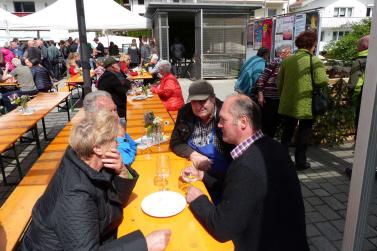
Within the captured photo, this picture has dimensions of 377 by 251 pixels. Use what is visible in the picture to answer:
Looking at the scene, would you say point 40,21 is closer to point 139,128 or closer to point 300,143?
point 139,128

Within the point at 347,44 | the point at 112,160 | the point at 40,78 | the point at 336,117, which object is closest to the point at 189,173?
the point at 112,160

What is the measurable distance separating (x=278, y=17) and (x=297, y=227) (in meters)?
6.85

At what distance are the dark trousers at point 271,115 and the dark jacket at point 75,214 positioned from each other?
379 centimetres

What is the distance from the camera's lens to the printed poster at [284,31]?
22.5ft

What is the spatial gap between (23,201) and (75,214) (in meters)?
1.72

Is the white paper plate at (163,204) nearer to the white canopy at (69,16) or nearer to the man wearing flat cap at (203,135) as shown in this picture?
the man wearing flat cap at (203,135)

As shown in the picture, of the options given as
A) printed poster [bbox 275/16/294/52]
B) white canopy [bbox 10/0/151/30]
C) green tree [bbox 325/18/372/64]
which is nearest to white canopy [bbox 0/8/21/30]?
white canopy [bbox 10/0/151/30]

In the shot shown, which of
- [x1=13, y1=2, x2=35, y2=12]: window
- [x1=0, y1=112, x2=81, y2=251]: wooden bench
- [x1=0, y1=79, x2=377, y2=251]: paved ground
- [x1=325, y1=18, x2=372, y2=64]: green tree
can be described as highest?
[x1=13, y1=2, x2=35, y2=12]: window

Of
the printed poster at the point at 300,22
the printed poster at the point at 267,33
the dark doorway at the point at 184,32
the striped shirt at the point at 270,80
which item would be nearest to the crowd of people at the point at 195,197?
the striped shirt at the point at 270,80

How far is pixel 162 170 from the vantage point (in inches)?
88.6

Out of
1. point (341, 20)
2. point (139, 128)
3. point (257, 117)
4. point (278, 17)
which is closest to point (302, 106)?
point (139, 128)

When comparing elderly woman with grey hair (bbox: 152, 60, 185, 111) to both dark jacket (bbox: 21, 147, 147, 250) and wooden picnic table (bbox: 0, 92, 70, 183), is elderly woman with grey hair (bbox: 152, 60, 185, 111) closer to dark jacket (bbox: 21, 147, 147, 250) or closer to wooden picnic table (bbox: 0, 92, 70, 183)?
wooden picnic table (bbox: 0, 92, 70, 183)

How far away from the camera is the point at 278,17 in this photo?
299 inches

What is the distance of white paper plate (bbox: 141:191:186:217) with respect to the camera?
190 cm
